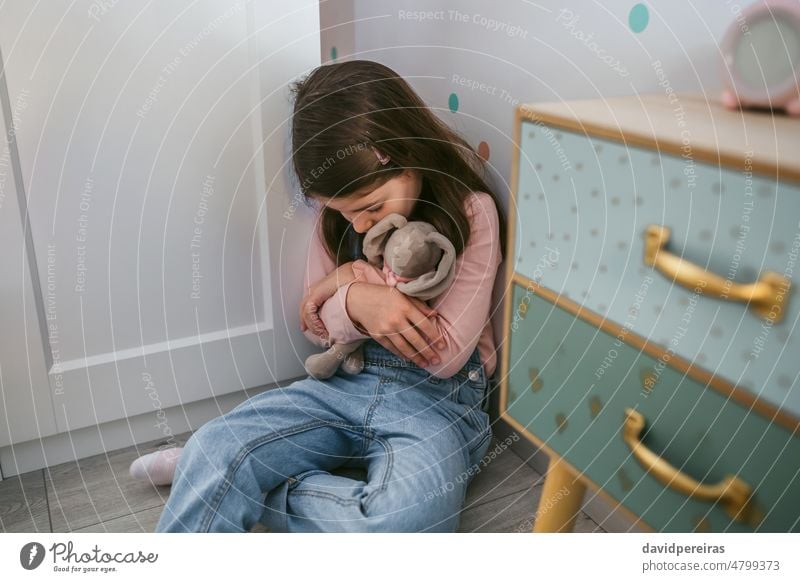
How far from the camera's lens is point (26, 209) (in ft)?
2.05

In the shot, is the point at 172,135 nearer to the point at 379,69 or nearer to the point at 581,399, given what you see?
the point at 379,69

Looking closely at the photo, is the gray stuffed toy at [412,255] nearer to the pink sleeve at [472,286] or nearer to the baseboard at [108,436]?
the pink sleeve at [472,286]

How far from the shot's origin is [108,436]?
703mm

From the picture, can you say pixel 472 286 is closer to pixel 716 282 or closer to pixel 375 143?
pixel 375 143

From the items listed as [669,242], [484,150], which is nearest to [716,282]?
[669,242]

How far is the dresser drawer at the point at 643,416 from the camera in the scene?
37 cm

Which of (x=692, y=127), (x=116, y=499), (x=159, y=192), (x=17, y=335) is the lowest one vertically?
(x=116, y=499)

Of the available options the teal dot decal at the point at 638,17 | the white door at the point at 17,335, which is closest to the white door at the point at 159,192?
the white door at the point at 17,335

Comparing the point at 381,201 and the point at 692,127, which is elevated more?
the point at 692,127

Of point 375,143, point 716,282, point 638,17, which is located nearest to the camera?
point 716,282

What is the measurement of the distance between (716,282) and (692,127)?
0.09m

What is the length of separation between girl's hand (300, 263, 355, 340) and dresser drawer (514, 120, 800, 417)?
23 centimetres
